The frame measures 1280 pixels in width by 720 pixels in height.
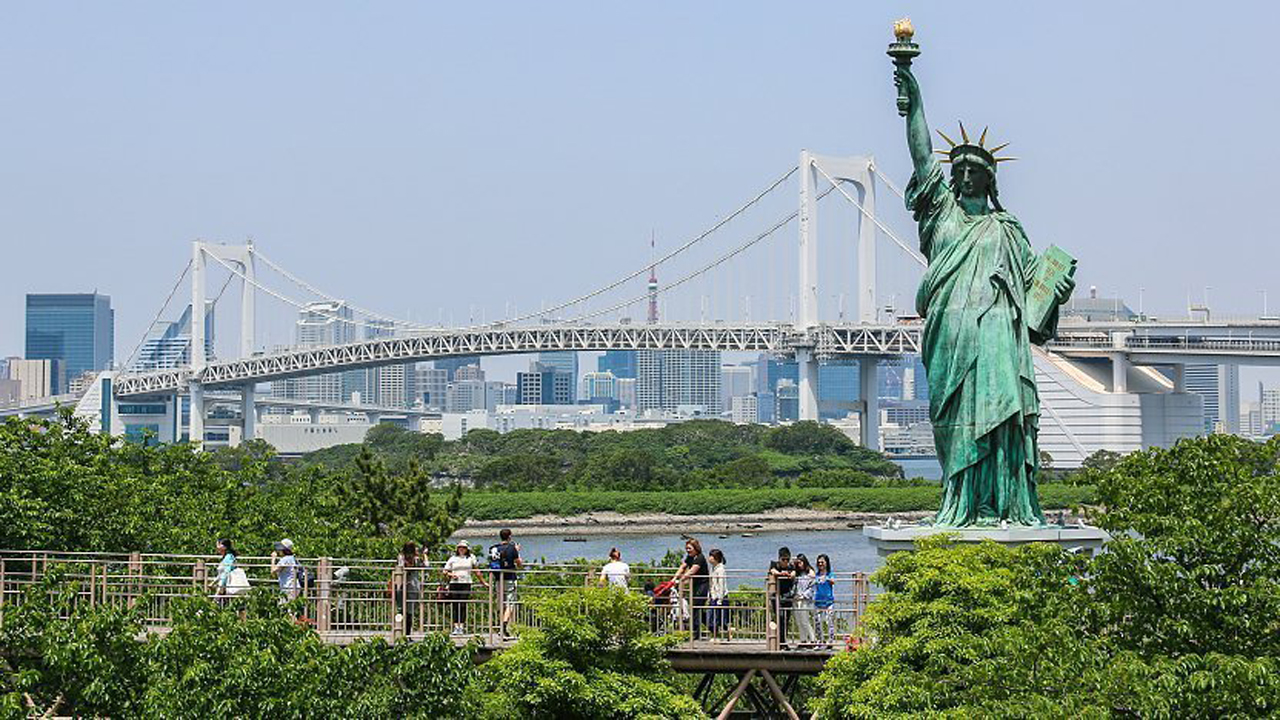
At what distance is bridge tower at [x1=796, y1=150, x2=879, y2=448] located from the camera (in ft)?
319

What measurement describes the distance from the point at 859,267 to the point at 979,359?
8367 cm

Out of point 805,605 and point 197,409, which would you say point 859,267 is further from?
point 805,605

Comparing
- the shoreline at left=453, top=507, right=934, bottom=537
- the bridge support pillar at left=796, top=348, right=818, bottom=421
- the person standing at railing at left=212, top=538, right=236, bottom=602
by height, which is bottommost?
the shoreline at left=453, top=507, right=934, bottom=537

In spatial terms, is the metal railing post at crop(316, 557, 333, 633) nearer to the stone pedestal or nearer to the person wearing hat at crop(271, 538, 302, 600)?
the person wearing hat at crop(271, 538, 302, 600)

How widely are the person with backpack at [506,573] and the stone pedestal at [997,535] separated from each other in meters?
2.77

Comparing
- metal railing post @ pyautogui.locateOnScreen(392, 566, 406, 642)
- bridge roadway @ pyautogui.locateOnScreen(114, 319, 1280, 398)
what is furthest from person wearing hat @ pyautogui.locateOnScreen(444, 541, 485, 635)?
bridge roadway @ pyautogui.locateOnScreen(114, 319, 1280, 398)

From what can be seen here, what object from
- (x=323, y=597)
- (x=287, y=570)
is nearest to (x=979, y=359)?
(x=323, y=597)

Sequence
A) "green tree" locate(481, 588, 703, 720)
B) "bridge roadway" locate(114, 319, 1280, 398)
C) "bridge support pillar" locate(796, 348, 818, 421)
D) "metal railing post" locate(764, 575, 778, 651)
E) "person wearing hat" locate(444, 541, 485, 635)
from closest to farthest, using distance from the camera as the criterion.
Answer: "green tree" locate(481, 588, 703, 720)
"metal railing post" locate(764, 575, 778, 651)
"person wearing hat" locate(444, 541, 485, 635)
"bridge roadway" locate(114, 319, 1280, 398)
"bridge support pillar" locate(796, 348, 818, 421)

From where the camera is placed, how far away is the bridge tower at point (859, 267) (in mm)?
97188

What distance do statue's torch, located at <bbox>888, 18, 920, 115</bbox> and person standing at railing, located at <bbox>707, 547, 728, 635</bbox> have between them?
3808 mm

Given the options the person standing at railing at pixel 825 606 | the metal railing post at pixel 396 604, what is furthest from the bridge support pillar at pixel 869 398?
the metal railing post at pixel 396 604

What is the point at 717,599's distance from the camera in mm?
15695

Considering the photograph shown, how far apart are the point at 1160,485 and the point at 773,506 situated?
193 ft

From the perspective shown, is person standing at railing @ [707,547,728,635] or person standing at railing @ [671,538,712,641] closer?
person standing at railing @ [671,538,712,641]
